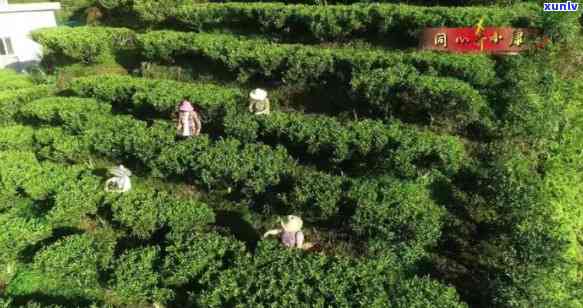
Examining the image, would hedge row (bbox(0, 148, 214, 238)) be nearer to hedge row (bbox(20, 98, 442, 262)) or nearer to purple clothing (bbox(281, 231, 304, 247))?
hedge row (bbox(20, 98, 442, 262))

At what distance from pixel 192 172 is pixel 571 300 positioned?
6903 mm

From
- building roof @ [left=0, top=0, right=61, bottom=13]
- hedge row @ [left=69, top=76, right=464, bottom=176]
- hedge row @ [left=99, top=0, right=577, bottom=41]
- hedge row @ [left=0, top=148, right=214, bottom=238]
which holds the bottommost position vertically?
hedge row @ [left=0, top=148, right=214, bottom=238]

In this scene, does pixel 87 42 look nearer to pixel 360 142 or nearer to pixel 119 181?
pixel 119 181

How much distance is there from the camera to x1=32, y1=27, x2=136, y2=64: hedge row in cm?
1493

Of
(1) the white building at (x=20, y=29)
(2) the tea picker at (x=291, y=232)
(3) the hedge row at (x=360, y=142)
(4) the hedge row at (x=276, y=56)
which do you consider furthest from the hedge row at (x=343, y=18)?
(2) the tea picker at (x=291, y=232)

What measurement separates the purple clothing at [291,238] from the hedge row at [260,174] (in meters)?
0.66

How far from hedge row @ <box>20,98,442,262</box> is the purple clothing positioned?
663mm

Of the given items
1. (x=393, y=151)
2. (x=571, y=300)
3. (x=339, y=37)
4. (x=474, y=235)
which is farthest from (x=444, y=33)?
(x=571, y=300)

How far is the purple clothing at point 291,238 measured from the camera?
632 cm

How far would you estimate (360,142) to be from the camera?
26.0 ft

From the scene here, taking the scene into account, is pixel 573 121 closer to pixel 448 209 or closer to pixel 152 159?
pixel 448 209

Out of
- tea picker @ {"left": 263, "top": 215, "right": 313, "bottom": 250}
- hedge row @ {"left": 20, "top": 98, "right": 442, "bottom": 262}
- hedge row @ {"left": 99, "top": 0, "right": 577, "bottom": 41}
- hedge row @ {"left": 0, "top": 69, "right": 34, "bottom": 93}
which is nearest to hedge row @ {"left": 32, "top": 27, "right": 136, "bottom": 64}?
hedge row @ {"left": 0, "top": 69, "right": 34, "bottom": 93}

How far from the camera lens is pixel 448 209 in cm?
727

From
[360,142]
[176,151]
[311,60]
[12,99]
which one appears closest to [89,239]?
[176,151]
